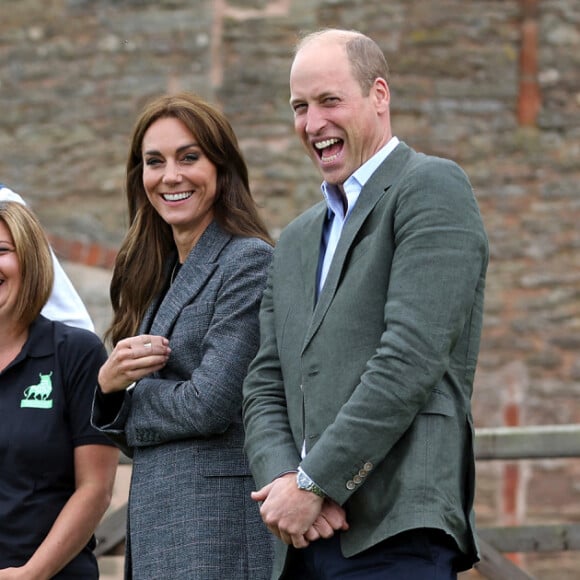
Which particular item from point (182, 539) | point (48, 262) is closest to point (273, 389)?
point (182, 539)

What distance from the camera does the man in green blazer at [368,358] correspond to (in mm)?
2287

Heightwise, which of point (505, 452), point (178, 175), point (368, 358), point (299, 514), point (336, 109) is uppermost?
point (336, 109)

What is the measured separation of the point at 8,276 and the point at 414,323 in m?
1.18

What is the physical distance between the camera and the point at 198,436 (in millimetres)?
2730

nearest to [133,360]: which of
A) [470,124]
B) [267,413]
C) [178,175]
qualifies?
[267,413]

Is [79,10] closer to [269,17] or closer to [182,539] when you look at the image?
[269,17]

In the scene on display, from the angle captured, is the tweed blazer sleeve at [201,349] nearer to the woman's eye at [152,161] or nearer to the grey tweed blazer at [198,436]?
the grey tweed blazer at [198,436]

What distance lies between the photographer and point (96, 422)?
9.29 feet

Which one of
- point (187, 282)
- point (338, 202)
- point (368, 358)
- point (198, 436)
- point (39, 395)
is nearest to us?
point (368, 358)

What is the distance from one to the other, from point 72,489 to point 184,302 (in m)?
0.55

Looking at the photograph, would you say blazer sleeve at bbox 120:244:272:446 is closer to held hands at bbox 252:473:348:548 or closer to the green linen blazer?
the green linen blazer

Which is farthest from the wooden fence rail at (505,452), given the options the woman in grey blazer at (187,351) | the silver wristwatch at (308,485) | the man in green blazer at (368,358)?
the silver wristwatch at (308,485)

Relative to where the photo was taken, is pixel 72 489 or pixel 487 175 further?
pixel 487 175

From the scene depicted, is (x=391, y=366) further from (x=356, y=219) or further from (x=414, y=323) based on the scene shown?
(x=356, y=219)
